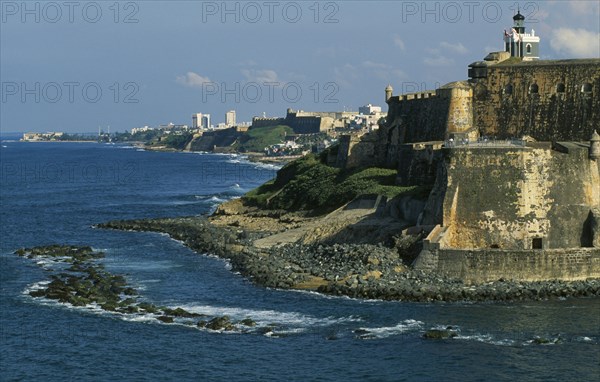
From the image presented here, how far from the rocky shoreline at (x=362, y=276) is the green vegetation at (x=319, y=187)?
6017 mm

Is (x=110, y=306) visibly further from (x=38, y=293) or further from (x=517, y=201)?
(x=517, y=201)

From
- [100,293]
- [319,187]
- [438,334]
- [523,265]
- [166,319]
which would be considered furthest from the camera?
[319,187]

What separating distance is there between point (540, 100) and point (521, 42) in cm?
953

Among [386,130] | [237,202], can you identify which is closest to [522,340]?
[386,130]

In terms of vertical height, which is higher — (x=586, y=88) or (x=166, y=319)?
(x=586, y=88)

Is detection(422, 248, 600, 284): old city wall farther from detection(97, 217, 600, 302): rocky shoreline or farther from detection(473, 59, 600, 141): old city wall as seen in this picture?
detection(473, 59, 600, 141): old city wall

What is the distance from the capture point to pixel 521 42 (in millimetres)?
68875

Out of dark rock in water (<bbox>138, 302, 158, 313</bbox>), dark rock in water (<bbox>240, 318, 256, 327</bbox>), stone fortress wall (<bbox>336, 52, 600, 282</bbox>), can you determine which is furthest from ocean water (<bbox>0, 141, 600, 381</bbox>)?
stone fortress wall (<bbox>336, 52, 600, 282</bbox>)

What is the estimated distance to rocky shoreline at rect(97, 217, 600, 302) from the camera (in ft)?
150

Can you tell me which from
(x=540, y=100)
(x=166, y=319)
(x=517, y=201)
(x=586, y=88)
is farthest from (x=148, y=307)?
(x=586, y=88)

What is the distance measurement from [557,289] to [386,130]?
93.0 feet

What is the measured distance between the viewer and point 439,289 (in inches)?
1815

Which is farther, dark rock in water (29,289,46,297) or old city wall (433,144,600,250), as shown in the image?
old city wall (433,144,600,250)

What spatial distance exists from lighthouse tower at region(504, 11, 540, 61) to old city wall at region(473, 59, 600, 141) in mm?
7870
